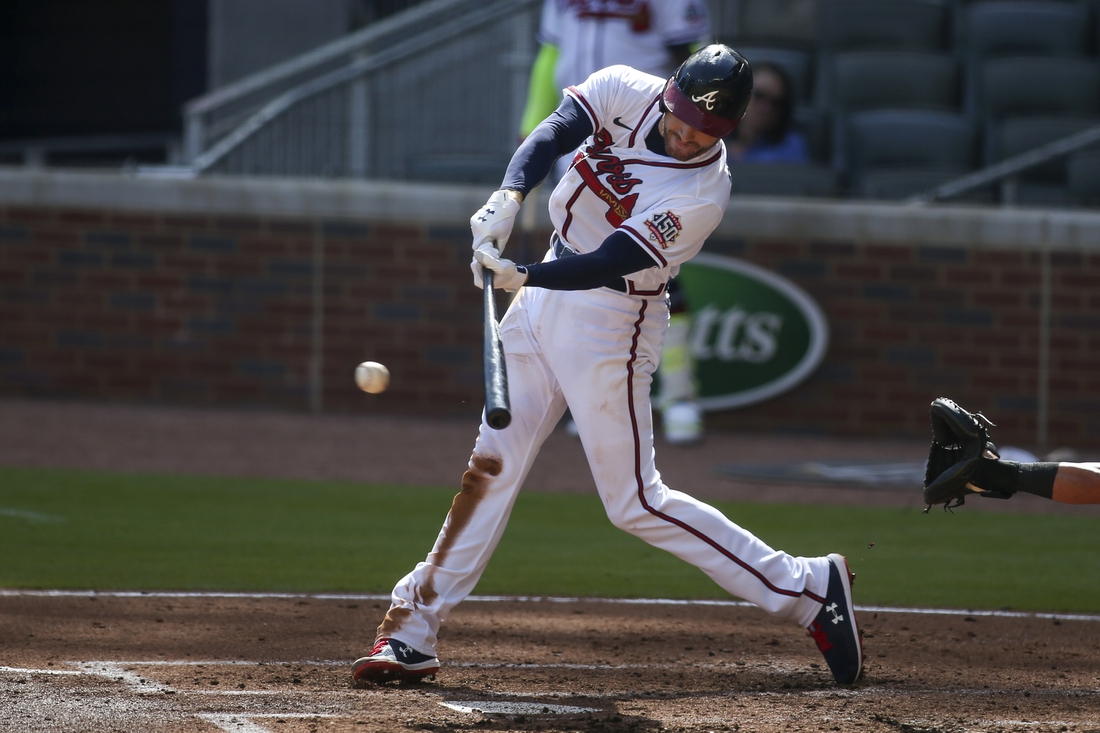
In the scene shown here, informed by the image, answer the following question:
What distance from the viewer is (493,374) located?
3.60 m

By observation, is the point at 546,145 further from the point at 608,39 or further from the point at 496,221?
the point at 608,39

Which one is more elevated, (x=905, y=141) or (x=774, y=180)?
(x=905, y=141)

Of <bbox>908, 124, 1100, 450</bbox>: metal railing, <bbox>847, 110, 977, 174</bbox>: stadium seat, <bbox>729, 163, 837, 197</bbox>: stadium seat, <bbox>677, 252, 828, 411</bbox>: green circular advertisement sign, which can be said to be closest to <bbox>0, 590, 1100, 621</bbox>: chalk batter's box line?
<bbox>677, 252, 828, 411</bbox>: green circular advertisement sign

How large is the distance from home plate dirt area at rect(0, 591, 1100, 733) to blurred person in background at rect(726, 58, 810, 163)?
5.67 metres

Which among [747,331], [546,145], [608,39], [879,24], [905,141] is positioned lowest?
[747,331]

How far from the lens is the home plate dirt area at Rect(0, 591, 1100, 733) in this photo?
3598 millimetres

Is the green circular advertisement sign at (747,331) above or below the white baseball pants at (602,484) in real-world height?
below

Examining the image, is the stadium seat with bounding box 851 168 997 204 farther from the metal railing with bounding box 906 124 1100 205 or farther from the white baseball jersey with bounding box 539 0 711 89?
the white baseball jersey with bounding box 539 0 711 89

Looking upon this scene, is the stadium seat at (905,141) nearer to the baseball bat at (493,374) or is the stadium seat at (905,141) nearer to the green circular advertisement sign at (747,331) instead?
the green circular advertisement sign at (747,331)

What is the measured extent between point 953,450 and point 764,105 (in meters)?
6.37

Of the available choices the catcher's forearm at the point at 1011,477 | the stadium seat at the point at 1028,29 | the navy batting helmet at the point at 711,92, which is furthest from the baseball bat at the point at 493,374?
the stadium seat at the point at 1028,29

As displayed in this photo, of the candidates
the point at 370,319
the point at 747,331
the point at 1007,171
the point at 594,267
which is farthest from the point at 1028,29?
the point at 594,267

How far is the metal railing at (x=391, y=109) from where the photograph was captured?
10.4 m

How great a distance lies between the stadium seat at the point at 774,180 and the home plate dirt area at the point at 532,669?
5.19 m
